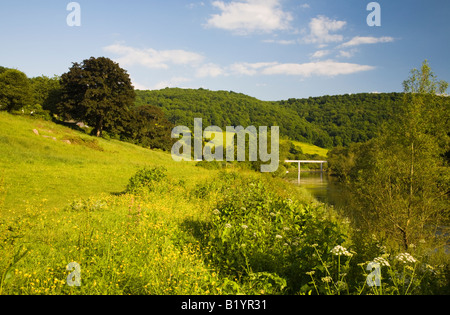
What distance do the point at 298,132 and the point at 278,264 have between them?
321 ft

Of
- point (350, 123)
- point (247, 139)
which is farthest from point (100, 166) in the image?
point (350, 123)

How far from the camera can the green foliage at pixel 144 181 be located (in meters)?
11.8

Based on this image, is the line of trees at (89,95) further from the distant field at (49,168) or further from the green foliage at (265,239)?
the green foliage at (265,239)

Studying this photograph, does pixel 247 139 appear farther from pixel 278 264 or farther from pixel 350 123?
pixel 350 123

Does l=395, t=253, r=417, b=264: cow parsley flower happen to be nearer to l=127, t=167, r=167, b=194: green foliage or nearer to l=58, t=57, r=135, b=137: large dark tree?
l=127, t=167, r=167, b=194: green foliage

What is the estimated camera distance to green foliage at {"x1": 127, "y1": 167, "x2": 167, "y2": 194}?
11753mm

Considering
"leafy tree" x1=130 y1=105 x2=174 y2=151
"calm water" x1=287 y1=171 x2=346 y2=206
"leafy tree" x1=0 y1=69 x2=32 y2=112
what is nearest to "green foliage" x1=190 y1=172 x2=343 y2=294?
"calm water" x1=287 y1=171 x2=346 y2=206

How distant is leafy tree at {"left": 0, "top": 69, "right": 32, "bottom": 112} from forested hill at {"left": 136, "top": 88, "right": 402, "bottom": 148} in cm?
4286

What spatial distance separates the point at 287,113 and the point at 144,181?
102846mm

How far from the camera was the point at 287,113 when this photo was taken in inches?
4313

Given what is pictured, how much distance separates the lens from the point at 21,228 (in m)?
5.48
